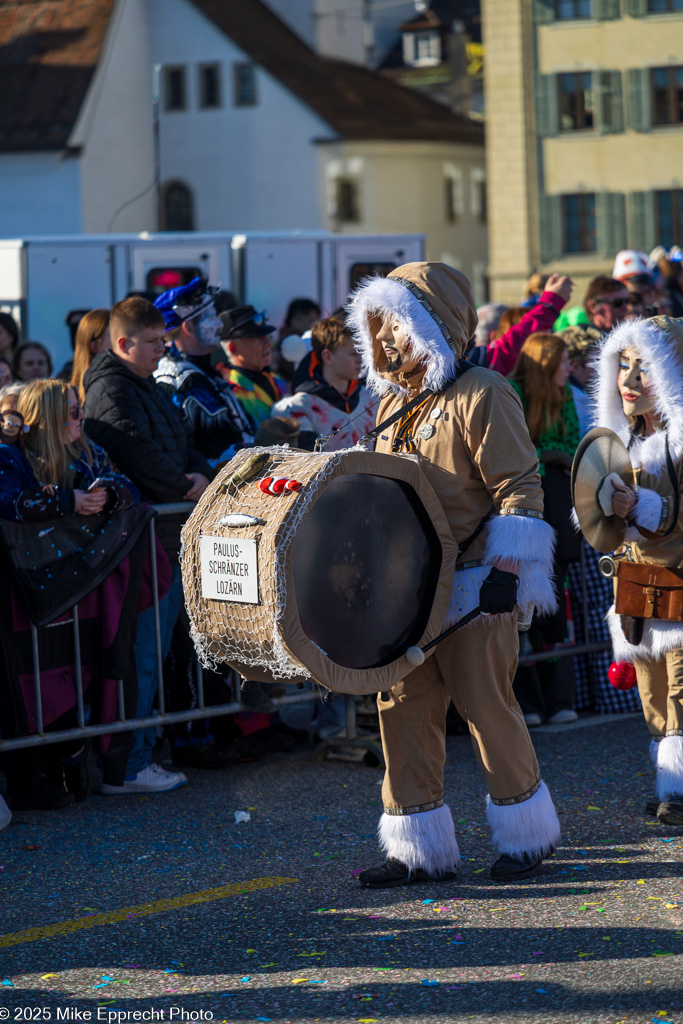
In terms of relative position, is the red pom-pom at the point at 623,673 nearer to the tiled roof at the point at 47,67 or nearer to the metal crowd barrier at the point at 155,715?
the metal crowd barrier at the point at 155,715

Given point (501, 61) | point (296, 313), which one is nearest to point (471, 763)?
point (296, 313)

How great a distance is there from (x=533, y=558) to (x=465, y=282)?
102 cm

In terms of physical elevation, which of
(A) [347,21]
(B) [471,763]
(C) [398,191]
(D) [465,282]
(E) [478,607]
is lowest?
(B) [471,763]

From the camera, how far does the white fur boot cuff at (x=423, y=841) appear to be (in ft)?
16.5

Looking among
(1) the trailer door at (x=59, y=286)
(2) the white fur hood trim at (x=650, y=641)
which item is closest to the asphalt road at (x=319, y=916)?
(2) the white fur hood trim at (x=650, y=641)

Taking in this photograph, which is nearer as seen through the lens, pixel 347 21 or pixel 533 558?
pixel 533 558

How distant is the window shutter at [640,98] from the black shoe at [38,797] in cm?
4037

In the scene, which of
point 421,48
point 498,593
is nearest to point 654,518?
point 498,593

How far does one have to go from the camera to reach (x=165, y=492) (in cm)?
670

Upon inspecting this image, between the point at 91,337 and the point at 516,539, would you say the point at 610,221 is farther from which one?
the point at 516,539

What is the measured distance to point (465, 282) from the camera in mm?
5148

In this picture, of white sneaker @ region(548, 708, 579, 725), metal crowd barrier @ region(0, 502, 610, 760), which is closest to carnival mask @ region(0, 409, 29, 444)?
metal crowd barrier @ region(0, 502, 610, 760)

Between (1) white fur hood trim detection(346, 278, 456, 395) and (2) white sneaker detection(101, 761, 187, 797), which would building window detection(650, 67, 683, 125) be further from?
(1) white fur hood trim detection(346, 278, 456, 395)

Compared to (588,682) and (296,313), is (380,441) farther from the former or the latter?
(296,313)
